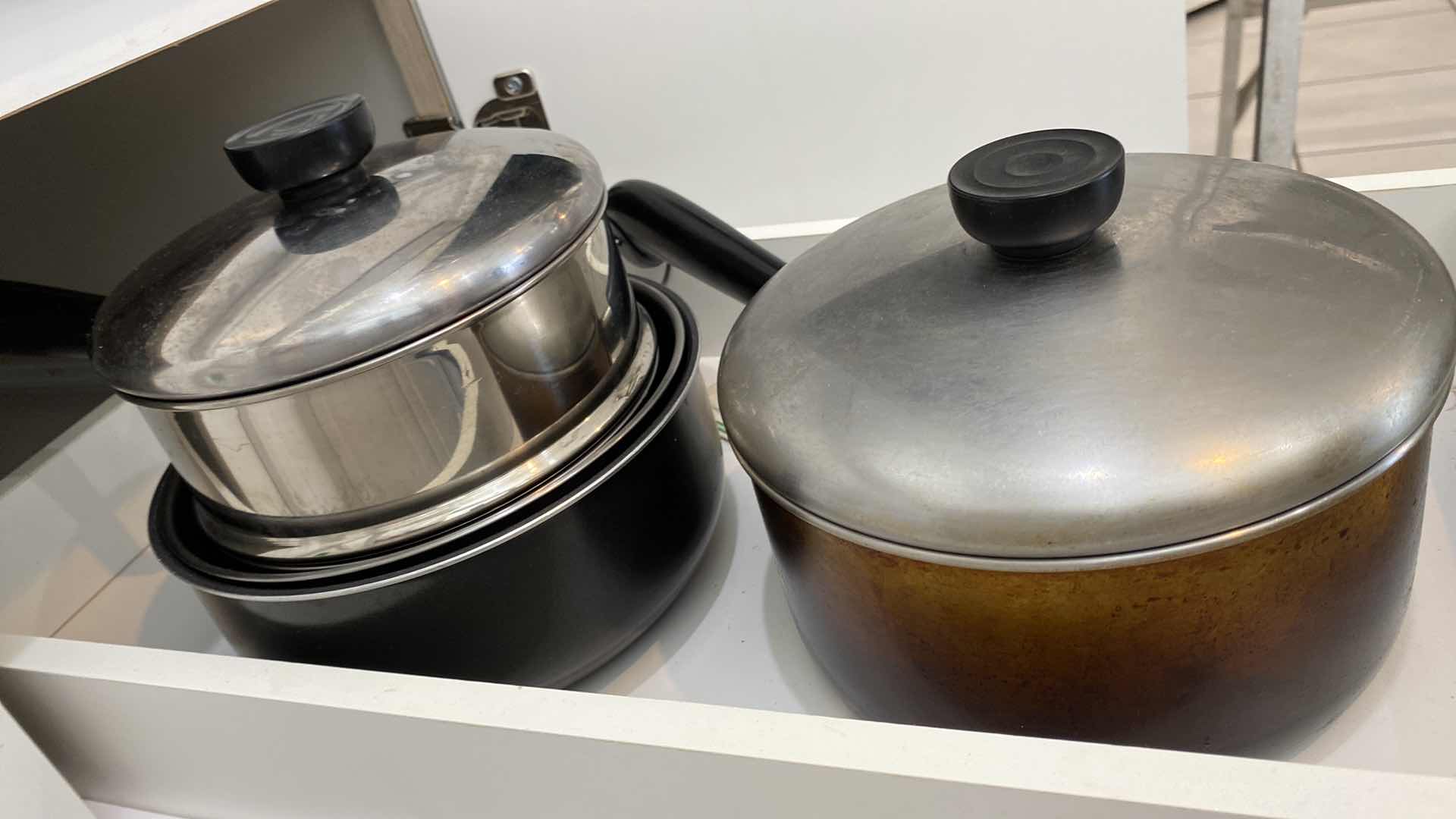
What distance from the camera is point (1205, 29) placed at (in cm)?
298

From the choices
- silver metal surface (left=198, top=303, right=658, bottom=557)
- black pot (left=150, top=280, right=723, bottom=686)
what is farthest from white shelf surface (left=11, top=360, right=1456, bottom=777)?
silver metal surface (left=198, top=303, right=658, bottom=557)

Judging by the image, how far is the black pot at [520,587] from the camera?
1.61 ft

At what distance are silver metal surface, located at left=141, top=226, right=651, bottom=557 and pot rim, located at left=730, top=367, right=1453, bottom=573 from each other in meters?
0.20

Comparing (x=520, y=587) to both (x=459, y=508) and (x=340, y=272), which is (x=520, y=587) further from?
(x=340, y=272)

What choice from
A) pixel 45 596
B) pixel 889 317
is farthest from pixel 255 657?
pixel 889 317

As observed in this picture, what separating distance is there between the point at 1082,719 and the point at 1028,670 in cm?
3

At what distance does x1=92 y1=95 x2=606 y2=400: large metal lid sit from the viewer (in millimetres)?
452

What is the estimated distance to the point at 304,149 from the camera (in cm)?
51

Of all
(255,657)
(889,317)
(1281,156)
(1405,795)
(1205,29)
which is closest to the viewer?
(1405,795)

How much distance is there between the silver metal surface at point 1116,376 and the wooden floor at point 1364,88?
1.66m

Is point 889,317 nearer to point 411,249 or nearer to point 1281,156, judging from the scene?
point 411,249

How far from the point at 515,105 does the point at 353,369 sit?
0.55 metres

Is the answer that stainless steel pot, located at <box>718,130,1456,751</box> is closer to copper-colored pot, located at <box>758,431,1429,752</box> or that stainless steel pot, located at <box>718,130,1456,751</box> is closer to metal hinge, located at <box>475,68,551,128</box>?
copper-colored pot, located at <box>758,431,1429,752</box>

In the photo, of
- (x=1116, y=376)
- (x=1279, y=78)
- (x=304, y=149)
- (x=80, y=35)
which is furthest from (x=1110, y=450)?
(x=1279, y=78)
